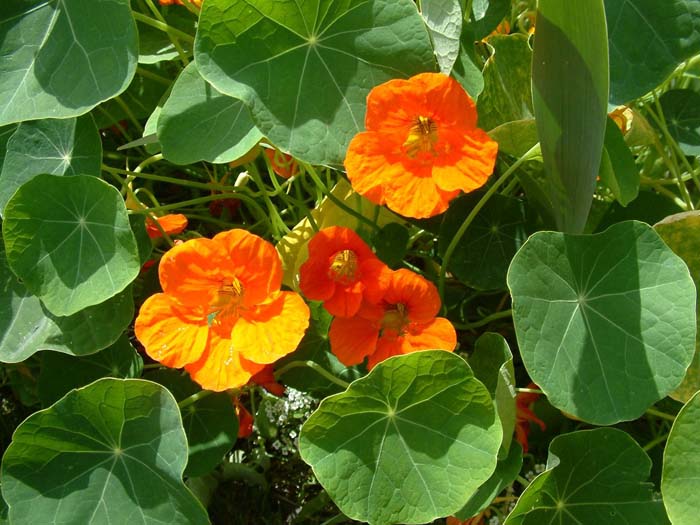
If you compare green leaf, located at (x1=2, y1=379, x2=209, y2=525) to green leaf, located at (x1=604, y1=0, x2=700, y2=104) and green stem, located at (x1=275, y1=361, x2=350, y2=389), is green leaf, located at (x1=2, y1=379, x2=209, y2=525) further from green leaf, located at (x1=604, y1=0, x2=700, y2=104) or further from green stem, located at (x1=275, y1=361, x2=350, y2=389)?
green leaf, located at (x1=604, y1=0, x2=700, y2=104)

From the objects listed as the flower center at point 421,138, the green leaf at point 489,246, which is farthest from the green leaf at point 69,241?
the green leaf at point 489,246

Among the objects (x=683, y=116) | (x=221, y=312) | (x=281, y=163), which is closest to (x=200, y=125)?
(x=281, y=163)

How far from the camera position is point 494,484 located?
110 centimetres

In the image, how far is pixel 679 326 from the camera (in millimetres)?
1021

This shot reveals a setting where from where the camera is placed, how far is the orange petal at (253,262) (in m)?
1.08

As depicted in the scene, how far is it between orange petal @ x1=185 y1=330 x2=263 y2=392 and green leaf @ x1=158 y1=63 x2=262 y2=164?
282mm

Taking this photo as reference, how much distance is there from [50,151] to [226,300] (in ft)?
1.37

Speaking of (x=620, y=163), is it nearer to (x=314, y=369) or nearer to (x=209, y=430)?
(x=314, y=369)

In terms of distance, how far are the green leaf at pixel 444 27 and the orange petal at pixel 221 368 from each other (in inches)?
19.6

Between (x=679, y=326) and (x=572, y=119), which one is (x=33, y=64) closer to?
(x=572, y=119)

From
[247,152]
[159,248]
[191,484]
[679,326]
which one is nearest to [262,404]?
[191,484]

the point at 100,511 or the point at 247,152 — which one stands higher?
the point at 247,152

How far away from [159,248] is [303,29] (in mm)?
624

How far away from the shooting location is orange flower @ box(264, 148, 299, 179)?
131 centimetres
